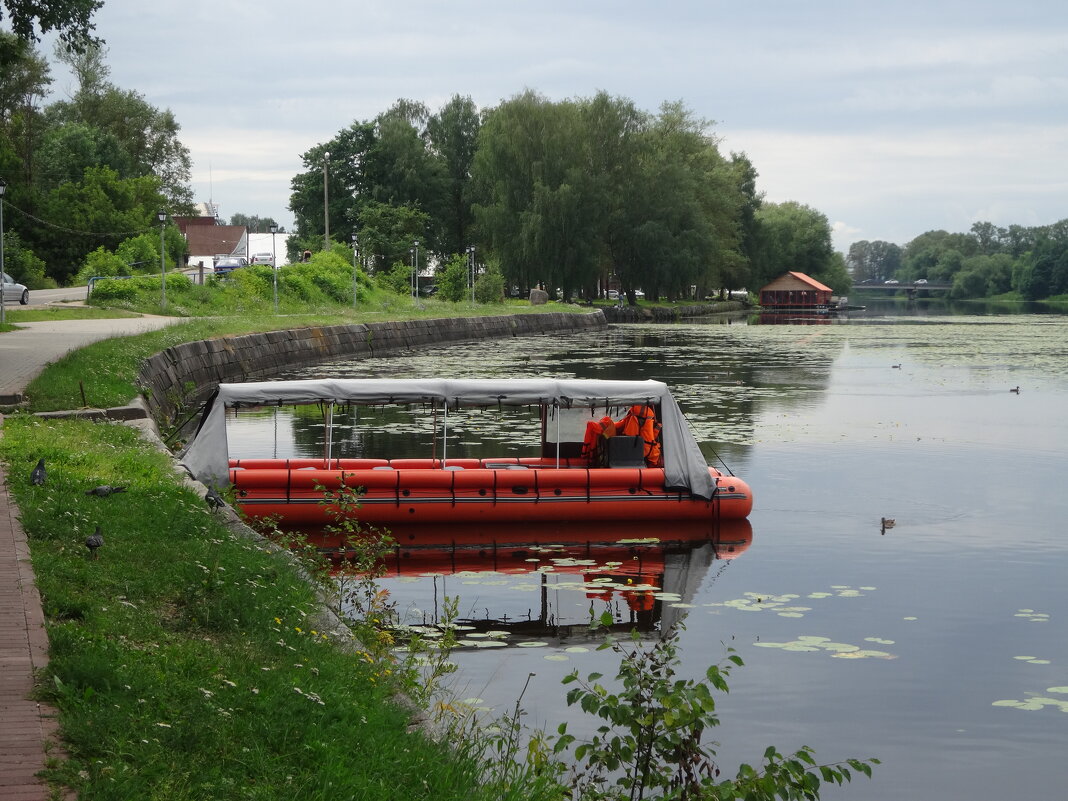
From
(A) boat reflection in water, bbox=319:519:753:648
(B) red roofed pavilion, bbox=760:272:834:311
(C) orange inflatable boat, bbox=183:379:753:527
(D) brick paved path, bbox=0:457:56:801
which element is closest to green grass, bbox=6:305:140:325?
(C) orange inflatable boat, bbox=183:379:753:527

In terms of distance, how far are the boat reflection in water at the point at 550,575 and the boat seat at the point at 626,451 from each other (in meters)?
1.21

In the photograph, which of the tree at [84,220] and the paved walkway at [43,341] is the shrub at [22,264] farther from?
the paved walkway at [43,341]

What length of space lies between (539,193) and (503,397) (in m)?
67.3

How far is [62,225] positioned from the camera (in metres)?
71.8

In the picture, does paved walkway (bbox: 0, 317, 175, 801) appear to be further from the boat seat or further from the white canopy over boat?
the boat seat

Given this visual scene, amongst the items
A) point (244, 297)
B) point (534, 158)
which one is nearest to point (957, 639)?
point (244, 297)

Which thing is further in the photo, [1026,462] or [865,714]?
[1026,462]

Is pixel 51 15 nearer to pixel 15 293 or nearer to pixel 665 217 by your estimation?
pixel 15 293

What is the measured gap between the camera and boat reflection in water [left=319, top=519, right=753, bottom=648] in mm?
12914

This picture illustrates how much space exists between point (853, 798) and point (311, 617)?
13.3 ft

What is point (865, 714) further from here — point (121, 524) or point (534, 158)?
point (534, 158)

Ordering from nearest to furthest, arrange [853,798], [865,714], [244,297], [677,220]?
[853,798] → [865,714] → [244,297] → [677,220]

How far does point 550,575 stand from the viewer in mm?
15031

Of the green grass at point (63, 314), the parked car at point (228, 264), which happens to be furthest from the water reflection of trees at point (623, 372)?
the parked car at point (228, 264)
